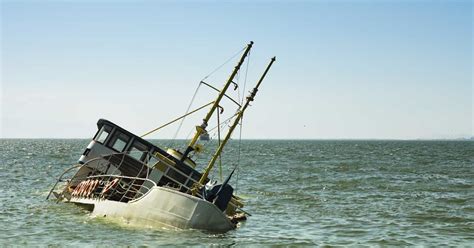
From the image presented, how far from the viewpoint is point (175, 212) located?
20609 mm

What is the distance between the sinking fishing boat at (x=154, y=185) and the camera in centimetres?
2067

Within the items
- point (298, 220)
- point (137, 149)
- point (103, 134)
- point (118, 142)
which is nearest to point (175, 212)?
point (298, 220)

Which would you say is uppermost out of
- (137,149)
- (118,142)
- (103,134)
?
(103,134)

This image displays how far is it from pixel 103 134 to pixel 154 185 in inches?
314

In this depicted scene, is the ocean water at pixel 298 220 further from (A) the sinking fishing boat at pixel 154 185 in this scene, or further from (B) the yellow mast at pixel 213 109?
(B) the yellow mast at pixel 213 109

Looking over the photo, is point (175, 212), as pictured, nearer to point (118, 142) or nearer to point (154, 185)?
point (154, 185)

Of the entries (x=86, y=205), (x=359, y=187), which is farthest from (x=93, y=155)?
(x=359, y=187)

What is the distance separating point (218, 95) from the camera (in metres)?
27.2

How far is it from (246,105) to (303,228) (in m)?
6.17

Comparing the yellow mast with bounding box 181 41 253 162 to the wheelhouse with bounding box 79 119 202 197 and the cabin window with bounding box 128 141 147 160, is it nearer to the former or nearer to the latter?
the wheelhouse with bounding box 79 119 202 197

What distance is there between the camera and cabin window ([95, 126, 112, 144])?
28888 millimetres

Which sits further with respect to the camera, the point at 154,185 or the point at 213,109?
the point at 213,109

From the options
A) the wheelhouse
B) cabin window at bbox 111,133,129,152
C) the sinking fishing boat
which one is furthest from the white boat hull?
cabin window at bbox 111,133,129,152

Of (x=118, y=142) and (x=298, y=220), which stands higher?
(x=118, y=142)
